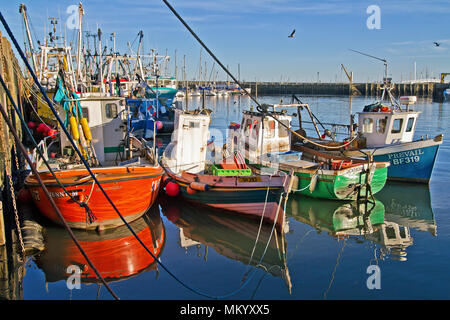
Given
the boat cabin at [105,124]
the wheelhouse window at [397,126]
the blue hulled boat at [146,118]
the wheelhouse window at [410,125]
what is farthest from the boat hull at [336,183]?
the blue hulled boat at [146,118]

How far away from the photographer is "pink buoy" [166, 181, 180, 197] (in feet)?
41.7

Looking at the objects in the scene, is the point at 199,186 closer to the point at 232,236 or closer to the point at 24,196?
the point at 232,236

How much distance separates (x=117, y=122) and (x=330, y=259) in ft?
25.8

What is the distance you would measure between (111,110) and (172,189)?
321cm

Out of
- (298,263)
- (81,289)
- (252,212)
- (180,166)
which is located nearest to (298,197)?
(252,212)

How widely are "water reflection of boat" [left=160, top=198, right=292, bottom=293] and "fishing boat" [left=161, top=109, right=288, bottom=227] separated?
0.34 meters

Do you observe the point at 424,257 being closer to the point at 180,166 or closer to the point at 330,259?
the point at 330,259

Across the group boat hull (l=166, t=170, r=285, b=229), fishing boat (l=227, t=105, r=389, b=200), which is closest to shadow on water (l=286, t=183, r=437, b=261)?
fishing boat (l=227, t=105, r=389, b=200)

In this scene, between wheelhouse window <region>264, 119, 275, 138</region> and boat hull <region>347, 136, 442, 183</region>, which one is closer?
boat hull <region>347, 136, 442, 183</region>

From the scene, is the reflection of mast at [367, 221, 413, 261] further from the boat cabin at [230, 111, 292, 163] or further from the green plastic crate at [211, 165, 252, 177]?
the boat cabin at [230, 111, 292, 163]

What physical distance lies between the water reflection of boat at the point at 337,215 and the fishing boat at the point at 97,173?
4.55 meters

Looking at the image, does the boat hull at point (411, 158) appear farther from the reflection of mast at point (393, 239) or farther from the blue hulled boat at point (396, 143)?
the reflection of mast at point (393, 239)

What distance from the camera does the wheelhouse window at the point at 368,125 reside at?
52.7ft
